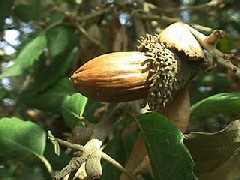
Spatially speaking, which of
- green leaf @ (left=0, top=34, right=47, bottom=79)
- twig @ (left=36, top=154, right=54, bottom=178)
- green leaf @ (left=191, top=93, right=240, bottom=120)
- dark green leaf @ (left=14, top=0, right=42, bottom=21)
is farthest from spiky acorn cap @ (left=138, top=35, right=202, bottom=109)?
dark green leaf @ (left=14, top=0, right=42, bottom=21)

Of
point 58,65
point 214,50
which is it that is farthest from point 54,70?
point 214,50

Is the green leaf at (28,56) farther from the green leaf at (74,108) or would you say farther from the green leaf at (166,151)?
the green leaf at (166,151)

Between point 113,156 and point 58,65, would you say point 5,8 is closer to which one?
point 58,65

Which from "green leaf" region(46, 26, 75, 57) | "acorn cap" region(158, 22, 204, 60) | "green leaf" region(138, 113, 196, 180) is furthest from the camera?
"green leaf" region(46, 26, 75, 57)

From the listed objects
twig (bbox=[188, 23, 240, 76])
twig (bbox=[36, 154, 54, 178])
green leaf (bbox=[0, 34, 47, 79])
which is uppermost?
twig (bbox=[188, 23, 240, 76])

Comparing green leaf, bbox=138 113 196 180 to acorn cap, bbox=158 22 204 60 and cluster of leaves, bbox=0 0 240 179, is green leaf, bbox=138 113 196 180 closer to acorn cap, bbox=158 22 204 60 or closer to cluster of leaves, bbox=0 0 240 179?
cluster of leaves, bbox=0 0 240 179

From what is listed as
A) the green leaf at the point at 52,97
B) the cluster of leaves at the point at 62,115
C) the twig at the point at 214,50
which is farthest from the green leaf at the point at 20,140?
the twig at the point at 214,50
